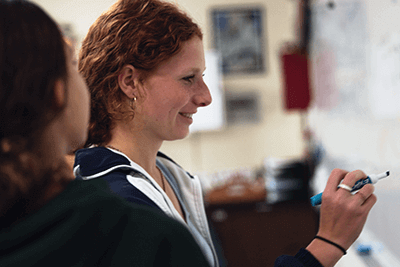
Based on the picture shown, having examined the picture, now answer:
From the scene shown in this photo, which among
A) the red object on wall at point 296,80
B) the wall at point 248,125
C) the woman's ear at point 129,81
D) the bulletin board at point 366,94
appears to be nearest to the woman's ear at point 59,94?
the woman's ear at point 129,81

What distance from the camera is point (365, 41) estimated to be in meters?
1.44

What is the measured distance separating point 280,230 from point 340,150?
1.00m

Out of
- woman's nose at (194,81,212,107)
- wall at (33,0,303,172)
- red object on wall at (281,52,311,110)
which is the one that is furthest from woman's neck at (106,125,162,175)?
wall at (33,0,303,172)

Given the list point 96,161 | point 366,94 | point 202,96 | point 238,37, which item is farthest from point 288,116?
point 96,161

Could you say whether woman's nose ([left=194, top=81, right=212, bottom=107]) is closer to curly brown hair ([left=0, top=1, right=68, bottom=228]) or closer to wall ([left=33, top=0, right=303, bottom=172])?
curly brown hair ([left=0, top=1, right=68, bottom=228])

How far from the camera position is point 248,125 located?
3.54m

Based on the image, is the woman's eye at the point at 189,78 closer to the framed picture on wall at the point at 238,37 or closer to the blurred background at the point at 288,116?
the blurred background at the point at 288,116

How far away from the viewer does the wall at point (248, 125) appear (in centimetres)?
351

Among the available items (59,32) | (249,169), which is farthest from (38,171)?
(249,169)

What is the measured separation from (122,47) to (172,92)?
16 cm

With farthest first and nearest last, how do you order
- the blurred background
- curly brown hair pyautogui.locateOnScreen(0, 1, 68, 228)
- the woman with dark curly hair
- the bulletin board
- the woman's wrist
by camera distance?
the blurred background < the bulletin board < the woman with dark curly hair < the woman's wrist < curly brown hair pyautogui.locateOnScreen(0, 1, 68, 228)

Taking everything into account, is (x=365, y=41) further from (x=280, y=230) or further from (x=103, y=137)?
(x=280, y=230)

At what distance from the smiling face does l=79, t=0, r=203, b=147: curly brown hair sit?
22 mm

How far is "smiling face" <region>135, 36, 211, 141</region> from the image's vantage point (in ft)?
2.82
